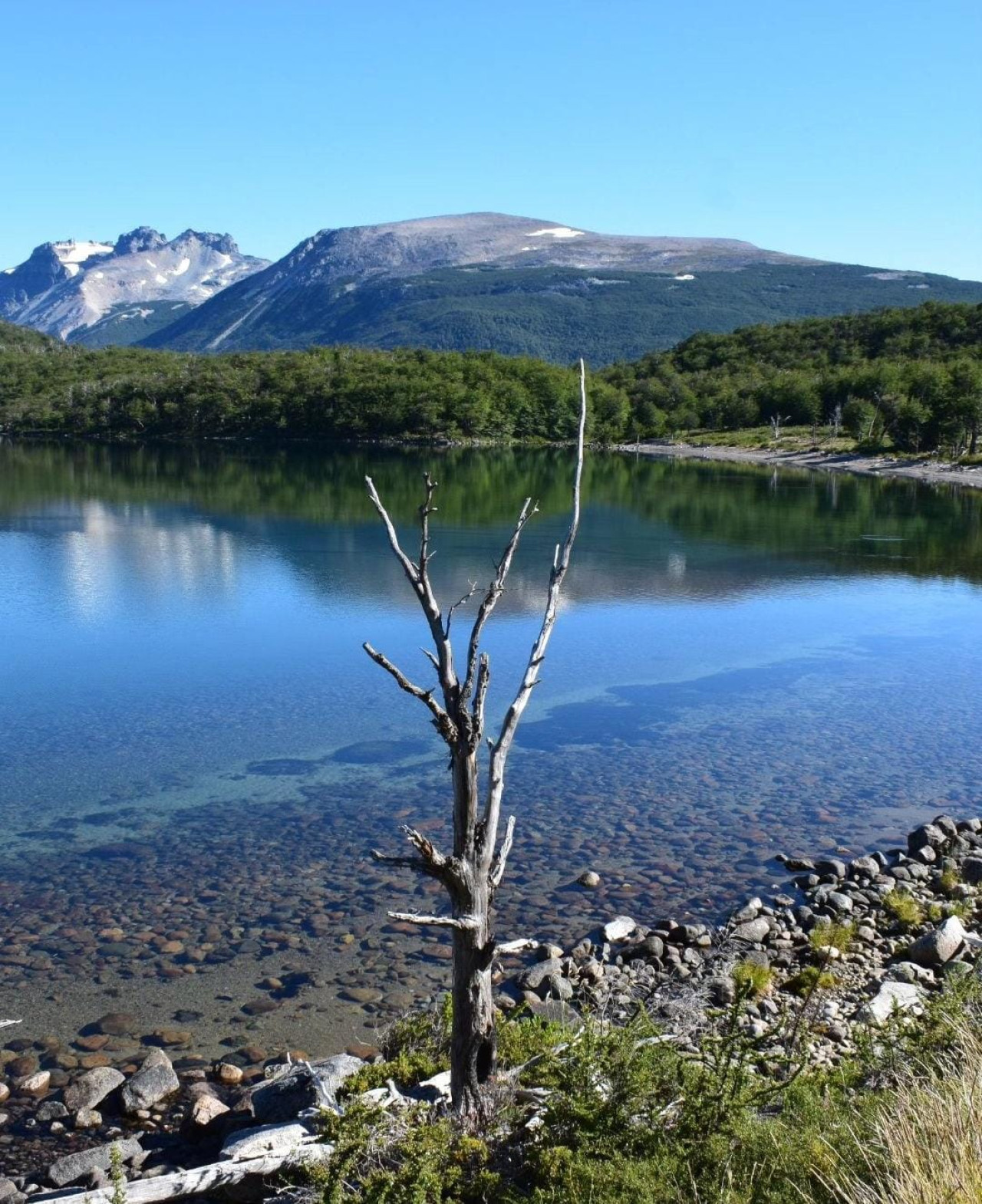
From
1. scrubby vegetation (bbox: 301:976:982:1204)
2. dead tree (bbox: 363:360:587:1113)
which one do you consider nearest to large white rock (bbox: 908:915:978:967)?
scrubby vegetation (bbox: 301:976:982:1204)

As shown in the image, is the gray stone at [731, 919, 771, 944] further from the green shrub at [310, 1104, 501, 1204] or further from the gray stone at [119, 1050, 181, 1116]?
the green shrub at [310, 1104, 501, 1204]

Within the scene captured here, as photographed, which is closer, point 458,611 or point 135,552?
point 458,611

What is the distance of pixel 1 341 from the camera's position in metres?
187

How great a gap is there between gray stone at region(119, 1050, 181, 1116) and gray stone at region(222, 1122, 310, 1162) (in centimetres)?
175

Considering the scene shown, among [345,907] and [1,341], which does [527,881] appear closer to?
[345,907]

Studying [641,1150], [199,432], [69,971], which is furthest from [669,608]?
[199,432]

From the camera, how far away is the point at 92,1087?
31.9 feet

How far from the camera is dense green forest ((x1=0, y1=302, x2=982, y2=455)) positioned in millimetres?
117750

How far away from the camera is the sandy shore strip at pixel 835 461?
259 ft

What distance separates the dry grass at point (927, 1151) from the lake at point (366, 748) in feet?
19.4

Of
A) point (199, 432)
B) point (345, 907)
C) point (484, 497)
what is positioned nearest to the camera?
point (345, 907)

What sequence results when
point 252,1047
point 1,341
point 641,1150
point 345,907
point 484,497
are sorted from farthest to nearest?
1. point 1,341
2. point 484,497
3. point 345,907
4. point 252,1047
5. point 641,1150

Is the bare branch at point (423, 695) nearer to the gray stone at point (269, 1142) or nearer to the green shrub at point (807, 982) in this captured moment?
the gray stone at point (269, 1142)

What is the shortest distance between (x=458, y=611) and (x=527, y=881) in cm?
1788
